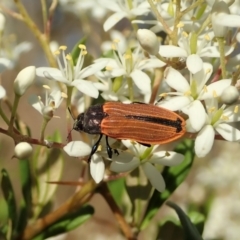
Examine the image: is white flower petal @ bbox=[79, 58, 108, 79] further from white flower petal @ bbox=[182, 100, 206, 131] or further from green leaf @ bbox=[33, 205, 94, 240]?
green leaf @ bbox=[33, 205, 94, 240]

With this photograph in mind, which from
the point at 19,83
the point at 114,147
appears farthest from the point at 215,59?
the point at 19,83

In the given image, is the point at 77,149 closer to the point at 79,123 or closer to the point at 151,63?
the point at 79,123

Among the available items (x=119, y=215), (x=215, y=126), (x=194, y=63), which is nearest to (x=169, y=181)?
(x=119, y=215)

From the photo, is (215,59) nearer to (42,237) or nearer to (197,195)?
(42,237)

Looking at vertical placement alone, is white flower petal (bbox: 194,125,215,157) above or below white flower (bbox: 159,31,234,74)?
below

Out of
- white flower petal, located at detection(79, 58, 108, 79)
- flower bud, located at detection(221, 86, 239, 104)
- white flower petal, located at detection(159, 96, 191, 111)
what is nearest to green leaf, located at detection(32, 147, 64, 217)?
white flower petal, located at detection(79, 58, 108, 79)

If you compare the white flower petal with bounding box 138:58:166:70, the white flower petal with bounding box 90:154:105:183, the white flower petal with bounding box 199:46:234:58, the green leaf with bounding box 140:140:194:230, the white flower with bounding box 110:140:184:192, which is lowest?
the green leaf with bounding box 140:140:194:230

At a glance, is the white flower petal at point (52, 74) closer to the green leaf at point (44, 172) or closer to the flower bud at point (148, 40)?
the flower bud at point (148, 40)
